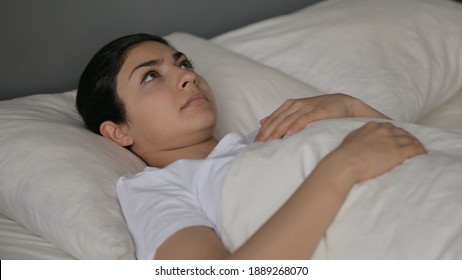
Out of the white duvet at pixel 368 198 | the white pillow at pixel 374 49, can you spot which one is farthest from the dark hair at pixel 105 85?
the white pillow at pixel 374 49

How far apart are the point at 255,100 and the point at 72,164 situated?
21.0 inches

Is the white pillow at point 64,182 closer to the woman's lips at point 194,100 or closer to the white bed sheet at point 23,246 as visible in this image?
the white bed sheet at point 23,246

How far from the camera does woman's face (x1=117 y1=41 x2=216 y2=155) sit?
1.32 metres

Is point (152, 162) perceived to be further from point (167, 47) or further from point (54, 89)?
point (54, 89)

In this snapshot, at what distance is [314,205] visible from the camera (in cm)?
97

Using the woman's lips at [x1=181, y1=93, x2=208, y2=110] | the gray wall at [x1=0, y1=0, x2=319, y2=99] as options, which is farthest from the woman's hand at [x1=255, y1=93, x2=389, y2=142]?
the gray wall at [x1=0, y1=0, x2=319, y2=99]

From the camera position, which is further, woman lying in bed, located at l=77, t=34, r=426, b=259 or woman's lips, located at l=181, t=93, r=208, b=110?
woman's lips, located at l=181, t=93, r=208, b=110

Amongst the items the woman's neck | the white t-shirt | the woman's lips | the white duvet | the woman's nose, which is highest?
the woman's nose

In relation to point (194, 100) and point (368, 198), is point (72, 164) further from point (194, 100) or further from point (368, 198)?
point (368, 198)

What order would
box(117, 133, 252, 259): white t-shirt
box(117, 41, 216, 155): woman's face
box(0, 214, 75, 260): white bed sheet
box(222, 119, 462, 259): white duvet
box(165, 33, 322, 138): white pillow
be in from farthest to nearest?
1. box(165, 33, 322, 138): white pillow
2. box(117, 41, 216, 155): woman's face
3. box(0, 214, 75, 260): white bed sheet
4. box(117, 133, 252, 259): white t-shirt
5. box(222, 119, 462, 259): white duvet

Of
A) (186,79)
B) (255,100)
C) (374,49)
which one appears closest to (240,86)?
(255,100)

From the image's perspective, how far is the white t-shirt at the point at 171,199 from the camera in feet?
3.54

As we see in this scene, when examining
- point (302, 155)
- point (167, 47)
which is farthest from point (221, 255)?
point (167, 47)

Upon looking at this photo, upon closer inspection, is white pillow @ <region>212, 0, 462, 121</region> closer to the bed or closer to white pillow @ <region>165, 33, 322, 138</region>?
the bed
